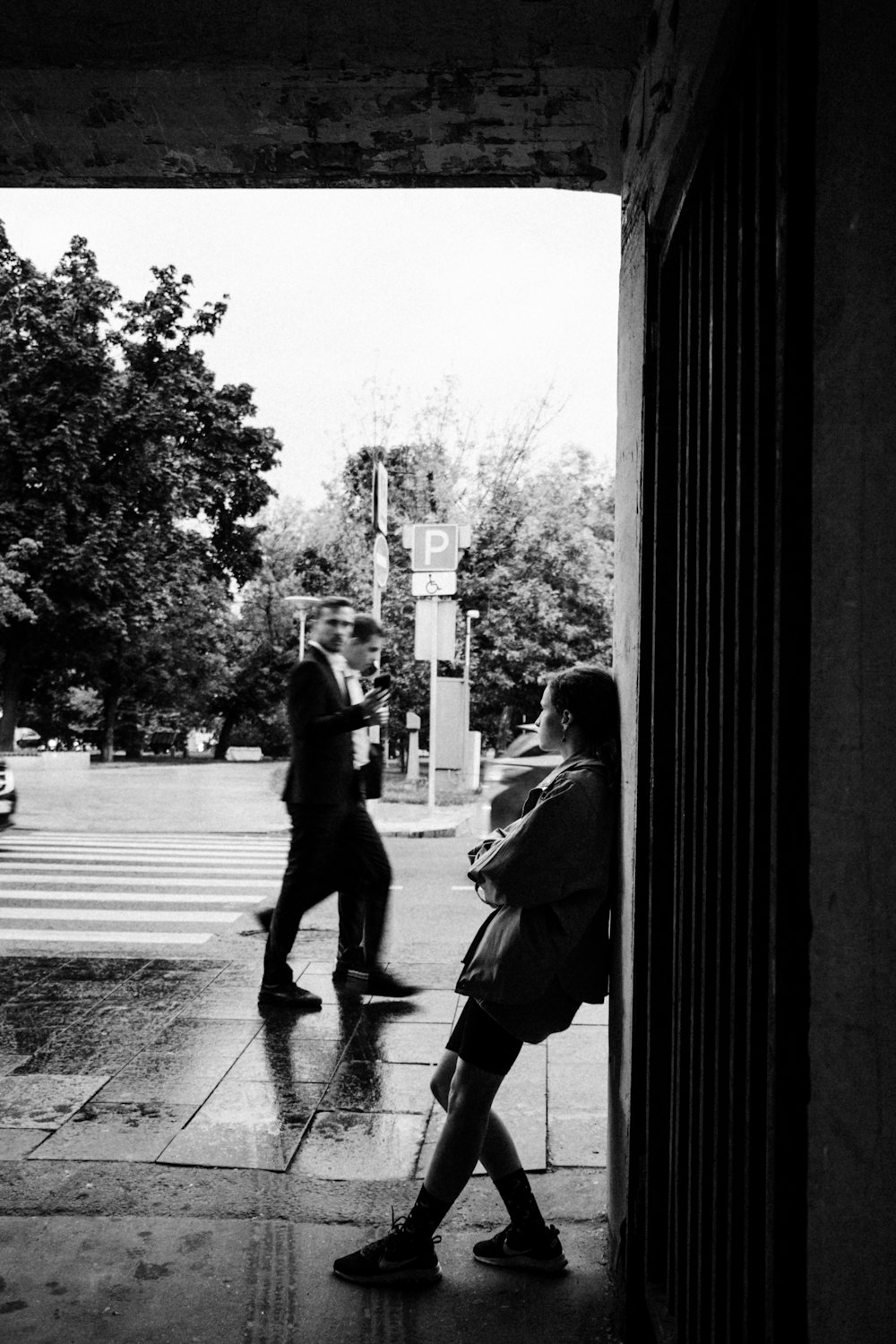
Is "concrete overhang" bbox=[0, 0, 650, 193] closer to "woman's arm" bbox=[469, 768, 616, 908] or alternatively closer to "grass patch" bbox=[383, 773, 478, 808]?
"woman's arm" bbox=[469, 768, 616, 908]

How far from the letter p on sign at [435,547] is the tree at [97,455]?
1520 cm

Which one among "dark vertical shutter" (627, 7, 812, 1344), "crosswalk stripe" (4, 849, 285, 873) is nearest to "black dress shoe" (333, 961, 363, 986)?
"dark vertical shutter" (627, 7, 812, 1344)

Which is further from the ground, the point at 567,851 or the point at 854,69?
the point at 854,69

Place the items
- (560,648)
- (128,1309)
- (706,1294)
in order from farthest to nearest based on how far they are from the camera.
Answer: (560,648)
(128,1309)
(706,1294)

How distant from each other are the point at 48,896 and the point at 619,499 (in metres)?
8.21

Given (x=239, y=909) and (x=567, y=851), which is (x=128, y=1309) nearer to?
(x=567, y=851)

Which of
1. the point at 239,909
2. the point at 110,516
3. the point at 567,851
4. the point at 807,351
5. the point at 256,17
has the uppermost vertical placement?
the point at 110,516

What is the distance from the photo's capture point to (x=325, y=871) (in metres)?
5.97

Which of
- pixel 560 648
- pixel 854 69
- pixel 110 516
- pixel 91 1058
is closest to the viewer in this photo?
pixel 854 69

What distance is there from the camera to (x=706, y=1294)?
2168mm

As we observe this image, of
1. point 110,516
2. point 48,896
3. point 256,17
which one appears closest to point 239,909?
point 48,896

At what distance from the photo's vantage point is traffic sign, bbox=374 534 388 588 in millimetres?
14875

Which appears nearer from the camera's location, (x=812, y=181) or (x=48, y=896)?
(x=812, y=181)

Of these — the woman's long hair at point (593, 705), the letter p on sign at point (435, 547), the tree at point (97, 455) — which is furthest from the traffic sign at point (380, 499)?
the tree at point (97, 455)
